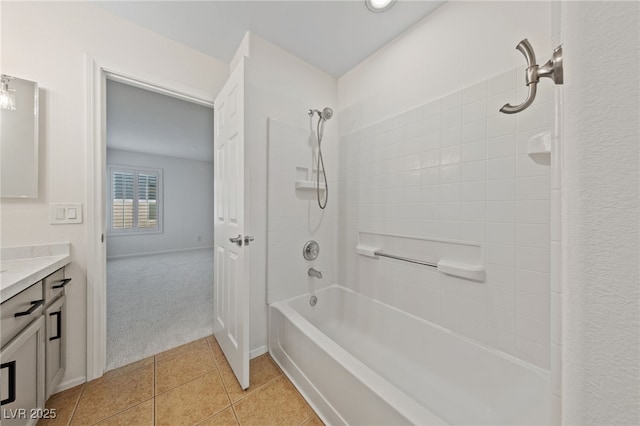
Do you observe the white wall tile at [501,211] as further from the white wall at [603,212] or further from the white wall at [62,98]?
the white wall at [62,98]

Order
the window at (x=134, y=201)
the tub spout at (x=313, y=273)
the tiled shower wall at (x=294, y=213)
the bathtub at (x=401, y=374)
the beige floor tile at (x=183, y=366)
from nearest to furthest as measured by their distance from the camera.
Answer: the bathtub at (x=401, y=374) < the beige floor tile at (x=183, y=366) < the tiled shower wall at (x=294, y=213) < the tub spout at (x=313, y=273) < the window at (x=134, y=201)

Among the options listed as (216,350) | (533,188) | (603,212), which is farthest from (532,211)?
(216,350)

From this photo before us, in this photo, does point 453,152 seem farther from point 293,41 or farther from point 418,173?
point 293,41

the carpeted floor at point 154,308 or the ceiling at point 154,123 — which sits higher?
the ceiling at point 154,123

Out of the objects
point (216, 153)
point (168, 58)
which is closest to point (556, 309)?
point (216, 153)

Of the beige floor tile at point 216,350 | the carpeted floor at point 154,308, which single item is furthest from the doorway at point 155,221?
the beige floor tile at point 216,350

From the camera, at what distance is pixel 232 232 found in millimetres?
1487

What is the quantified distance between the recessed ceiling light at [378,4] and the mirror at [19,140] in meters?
1.98

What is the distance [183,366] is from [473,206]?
2.14 meters

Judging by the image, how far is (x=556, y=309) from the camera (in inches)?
17.3

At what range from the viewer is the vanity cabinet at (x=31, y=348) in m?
0.81

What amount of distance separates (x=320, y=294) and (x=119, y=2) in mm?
2435

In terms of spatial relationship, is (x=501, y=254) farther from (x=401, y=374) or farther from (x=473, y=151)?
(x=401, y=374)

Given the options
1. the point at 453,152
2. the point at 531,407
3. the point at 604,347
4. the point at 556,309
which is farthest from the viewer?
the point at 453,152
